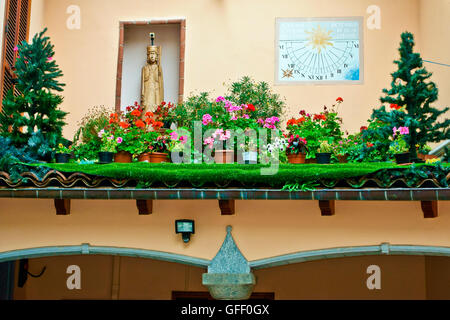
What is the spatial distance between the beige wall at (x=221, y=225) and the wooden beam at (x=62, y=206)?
64 mm

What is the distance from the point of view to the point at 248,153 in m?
6.73

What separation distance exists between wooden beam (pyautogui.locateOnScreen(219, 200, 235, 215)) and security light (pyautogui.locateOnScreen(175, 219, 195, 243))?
35 cm

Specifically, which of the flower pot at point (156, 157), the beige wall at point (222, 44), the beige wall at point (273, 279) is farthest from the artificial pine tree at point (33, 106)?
the beige wall at point (222, 44)

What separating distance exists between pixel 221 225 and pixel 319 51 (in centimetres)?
467

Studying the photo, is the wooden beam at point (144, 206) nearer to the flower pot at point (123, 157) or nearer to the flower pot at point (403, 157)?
the flower pot at point (123, 157)

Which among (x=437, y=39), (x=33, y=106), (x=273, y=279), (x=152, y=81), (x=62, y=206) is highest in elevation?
(x=437, y=39)

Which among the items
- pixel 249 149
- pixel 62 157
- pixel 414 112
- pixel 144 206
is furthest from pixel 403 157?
pixel 62 157

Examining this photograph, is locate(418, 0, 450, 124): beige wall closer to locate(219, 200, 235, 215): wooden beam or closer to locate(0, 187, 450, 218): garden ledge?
locate(0, 187, 450, 218): garden ledge

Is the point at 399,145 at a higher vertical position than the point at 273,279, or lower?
higher

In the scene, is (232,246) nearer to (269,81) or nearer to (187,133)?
(187,133)

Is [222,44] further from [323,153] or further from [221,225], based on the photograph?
[221,225]

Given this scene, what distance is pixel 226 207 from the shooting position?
20.2ft

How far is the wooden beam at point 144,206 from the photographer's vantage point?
6.27 meters

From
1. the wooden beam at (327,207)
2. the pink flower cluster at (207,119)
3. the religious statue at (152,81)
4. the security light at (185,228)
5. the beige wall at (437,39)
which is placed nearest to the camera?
the wooden beam at (327,207)
